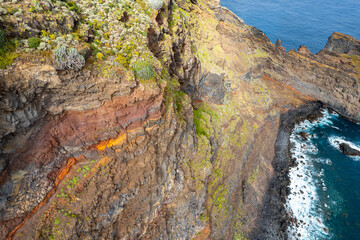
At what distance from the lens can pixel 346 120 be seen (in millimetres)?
48500

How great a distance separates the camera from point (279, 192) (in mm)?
31672

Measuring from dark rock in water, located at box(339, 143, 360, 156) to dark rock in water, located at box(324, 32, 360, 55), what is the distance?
Result: 103 feet

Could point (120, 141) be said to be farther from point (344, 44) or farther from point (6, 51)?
point (344, 44)

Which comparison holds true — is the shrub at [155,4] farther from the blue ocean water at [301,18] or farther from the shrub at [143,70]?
the blue ocean water at [301,18]

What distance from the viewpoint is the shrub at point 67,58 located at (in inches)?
A: 424

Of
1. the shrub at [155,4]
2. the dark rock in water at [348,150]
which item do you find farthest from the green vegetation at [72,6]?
the dark rock in water at [348,150]

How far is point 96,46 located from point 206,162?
15.9m

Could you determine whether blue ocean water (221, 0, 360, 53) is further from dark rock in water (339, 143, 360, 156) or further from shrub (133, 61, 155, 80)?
shrub (133, 61, 155, 80)

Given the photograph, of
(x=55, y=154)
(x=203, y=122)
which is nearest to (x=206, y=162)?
(x=203, y=122)

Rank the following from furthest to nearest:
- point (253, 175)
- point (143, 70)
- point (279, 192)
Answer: point (279, 192) < point (253, 175) < point (143, 70)

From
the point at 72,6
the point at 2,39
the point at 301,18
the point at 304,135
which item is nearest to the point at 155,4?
the point at 72,6

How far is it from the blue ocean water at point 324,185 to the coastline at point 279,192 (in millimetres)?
1169

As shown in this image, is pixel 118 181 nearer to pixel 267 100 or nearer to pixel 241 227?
pixel 241 227

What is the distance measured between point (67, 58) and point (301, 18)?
374 ft
